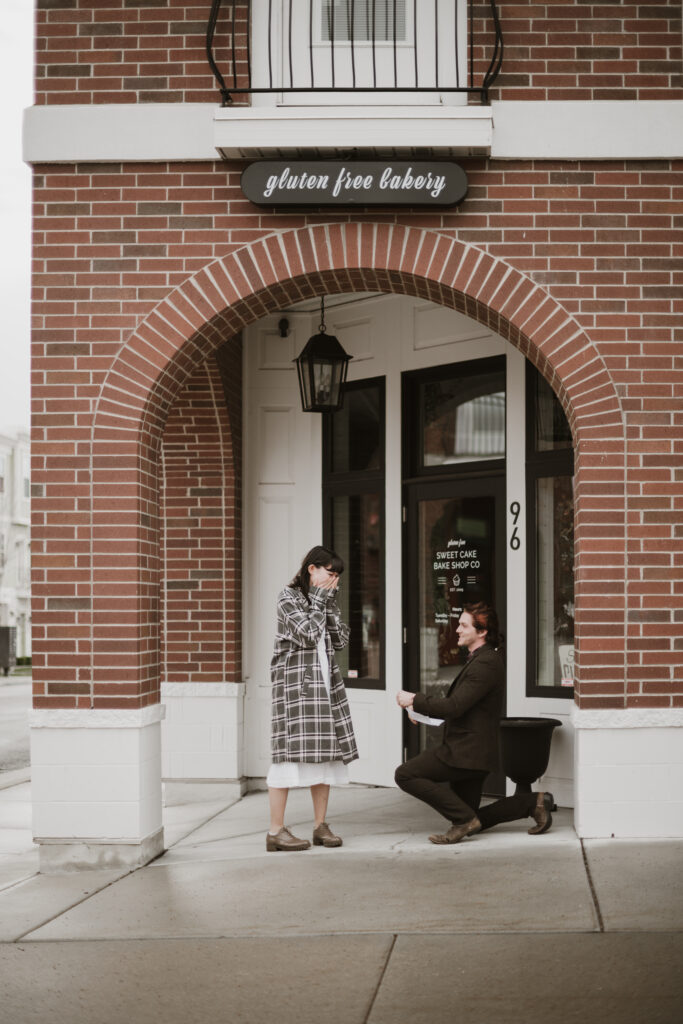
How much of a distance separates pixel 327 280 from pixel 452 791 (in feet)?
10.0

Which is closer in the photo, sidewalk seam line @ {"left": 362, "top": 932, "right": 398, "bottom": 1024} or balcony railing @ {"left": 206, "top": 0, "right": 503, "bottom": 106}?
sidewalk seam line @ {"left": 362, "top": 932, "right": 398, "bottom": 1024}

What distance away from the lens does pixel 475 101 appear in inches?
268

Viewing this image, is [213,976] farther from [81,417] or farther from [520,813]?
[81,417]

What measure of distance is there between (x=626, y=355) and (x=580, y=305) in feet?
1.25

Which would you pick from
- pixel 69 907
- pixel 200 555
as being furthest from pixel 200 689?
pixel 69 907

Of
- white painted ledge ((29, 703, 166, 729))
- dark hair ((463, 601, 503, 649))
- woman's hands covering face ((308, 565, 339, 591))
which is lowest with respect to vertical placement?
white painted ledge ((29, 703, 166, 729))

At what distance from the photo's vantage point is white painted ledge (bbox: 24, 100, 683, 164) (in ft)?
21.5

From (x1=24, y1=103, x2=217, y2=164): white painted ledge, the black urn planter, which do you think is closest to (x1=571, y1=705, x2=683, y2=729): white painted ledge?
the black urn planter

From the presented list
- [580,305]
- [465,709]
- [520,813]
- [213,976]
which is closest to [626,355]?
[580,305]

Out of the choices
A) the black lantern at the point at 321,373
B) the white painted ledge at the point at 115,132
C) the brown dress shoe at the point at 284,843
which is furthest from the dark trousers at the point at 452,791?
the white painted ledge at the point at 115,132

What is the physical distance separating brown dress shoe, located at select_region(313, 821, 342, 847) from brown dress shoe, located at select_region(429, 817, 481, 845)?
21.8 inches

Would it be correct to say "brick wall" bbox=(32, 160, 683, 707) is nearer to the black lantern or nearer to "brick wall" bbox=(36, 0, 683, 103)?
"brick wall" bbox=(36, 0, 683, 103)

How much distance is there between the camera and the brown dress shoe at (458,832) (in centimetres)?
682

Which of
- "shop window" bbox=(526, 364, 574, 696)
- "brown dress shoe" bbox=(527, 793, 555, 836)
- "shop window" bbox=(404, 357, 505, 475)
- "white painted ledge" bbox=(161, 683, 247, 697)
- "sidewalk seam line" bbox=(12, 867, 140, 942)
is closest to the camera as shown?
"sidewalk seam line" bbox=(12, 867, 140, 942)
